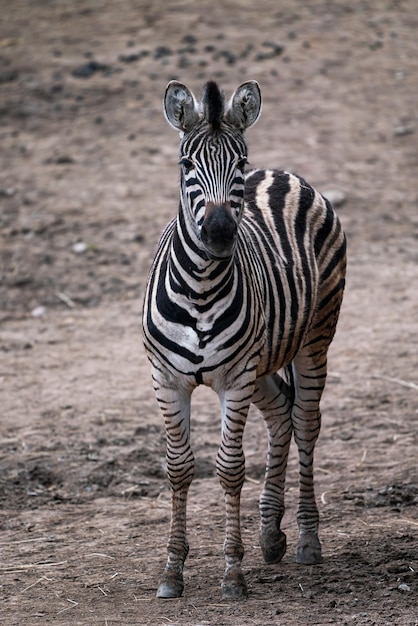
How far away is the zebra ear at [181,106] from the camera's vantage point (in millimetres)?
5402

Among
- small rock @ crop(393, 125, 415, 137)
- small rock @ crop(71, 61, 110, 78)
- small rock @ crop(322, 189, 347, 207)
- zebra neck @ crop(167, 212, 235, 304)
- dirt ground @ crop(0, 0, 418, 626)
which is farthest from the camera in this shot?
small rock @ crop(71, 61, 110, 78)

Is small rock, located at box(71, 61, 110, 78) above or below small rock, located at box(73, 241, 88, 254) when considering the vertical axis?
above

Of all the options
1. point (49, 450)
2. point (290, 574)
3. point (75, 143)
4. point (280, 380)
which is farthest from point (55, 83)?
point (290, 574)

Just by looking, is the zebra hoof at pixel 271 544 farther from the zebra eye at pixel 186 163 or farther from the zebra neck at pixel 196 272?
the zebra eye at pixel 186 163

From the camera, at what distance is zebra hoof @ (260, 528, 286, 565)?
6.27 meters

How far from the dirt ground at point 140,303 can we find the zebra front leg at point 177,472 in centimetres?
12

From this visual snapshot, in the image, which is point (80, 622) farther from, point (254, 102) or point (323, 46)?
point (323, 46)

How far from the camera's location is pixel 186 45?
1664 cm

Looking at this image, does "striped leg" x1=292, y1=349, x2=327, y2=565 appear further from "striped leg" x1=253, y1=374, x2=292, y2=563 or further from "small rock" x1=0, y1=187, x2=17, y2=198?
"small rock" x1=0, y1=187, x2=17, y2=198

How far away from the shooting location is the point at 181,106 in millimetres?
5434

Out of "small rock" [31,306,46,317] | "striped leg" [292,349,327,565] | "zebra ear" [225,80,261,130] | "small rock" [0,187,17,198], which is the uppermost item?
"zebra ear" [225,80,261,130]

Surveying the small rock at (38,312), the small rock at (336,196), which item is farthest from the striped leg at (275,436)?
the small rock at (336,196)

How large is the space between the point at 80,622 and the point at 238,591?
33.5 inches

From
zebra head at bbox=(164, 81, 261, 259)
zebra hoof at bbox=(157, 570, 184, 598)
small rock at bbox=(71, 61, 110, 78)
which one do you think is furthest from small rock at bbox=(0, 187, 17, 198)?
zebra hoof at bbox=(157, 570, 184, 598)
